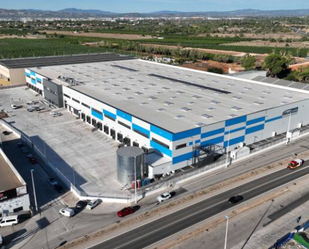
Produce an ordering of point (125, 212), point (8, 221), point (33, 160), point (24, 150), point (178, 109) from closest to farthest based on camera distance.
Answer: point (8, 221) → point (125, 212) → point (33, 160) → point (24, 150) → point (178, 109)

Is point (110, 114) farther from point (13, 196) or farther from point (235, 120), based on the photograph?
point (13, 196)

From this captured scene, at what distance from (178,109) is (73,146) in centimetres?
2289

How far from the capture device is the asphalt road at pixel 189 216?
36250 millimetres

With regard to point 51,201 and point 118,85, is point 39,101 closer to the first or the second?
point 118,85

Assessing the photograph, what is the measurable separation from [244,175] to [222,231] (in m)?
15.7

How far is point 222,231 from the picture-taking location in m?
38.0

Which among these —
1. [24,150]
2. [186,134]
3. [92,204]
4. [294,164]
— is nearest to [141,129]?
[186,134]

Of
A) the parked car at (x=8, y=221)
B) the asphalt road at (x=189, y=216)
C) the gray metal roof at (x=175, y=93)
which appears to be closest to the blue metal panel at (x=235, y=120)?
the gray metal roof at (x=175, y=93)

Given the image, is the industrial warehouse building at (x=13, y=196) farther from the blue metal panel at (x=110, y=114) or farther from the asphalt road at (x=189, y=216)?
the blue metal panel at (x=110, y=114)

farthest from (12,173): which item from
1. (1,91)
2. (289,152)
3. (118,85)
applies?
(1,91)

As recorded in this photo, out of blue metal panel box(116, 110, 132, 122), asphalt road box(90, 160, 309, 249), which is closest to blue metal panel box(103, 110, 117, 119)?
blue metal panel box(116, 110, 132, 122)

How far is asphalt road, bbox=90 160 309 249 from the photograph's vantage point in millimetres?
36250

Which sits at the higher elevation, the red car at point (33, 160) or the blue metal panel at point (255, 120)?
the blue metal panel at point (255, 120)

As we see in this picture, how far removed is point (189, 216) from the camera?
40781mm
